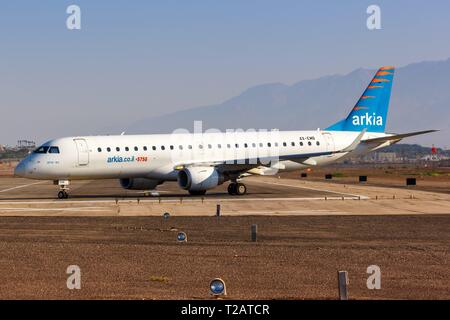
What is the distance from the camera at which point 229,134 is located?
48.6 m

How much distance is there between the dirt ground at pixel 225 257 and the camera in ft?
47.6

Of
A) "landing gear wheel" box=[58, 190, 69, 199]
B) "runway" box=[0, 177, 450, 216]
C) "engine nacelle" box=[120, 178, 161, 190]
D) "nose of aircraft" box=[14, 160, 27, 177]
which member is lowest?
"runway" box=[0, 177, 450, 216]

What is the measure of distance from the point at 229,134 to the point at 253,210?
46.5 ft

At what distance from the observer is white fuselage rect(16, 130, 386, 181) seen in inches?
1703

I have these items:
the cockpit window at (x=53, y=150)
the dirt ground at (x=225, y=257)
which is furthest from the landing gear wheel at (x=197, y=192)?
the dirt ground at (x=225, y=257)

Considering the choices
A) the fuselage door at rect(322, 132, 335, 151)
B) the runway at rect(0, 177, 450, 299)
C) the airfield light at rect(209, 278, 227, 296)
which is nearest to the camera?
the airfield light at rect(209, 278, 227, 296)

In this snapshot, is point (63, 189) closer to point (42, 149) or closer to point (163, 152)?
point (42, 149)

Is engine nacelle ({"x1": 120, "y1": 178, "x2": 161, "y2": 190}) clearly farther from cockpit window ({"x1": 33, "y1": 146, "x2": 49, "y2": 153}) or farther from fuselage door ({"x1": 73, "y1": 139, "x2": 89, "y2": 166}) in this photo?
cockpit window ({"x1": 33, "y1": 146, "x2": 49, "y2": 153})

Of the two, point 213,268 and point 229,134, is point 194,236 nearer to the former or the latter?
point 213,268

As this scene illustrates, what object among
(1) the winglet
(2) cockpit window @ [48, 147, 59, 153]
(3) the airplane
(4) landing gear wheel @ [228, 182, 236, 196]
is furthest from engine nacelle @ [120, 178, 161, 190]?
(1) the winglet

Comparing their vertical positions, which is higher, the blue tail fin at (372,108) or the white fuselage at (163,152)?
the blue tail fin at (372,108)

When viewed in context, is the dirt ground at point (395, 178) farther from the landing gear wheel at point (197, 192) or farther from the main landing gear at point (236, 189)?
the landing gear wheel at point (197, 192)

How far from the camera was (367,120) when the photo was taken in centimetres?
5347
